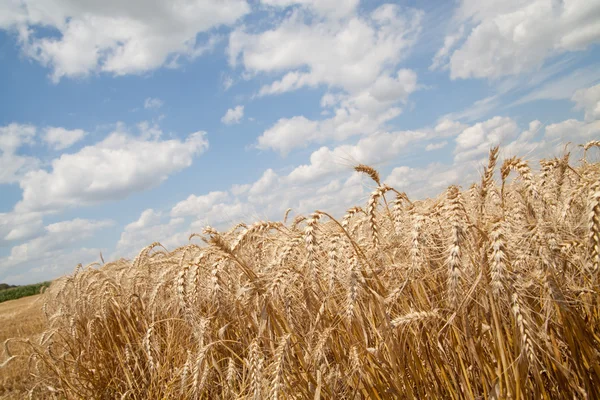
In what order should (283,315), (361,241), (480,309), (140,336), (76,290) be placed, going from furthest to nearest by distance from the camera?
(76,290) < (140,336) < (361,241) < (283,315) < (480,309)

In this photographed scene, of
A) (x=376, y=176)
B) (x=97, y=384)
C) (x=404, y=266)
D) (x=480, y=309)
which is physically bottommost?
(x=97, y=384)

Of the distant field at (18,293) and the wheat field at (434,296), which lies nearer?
the wheat field at (434,296)

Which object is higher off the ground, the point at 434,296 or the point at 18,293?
the point at 18,293

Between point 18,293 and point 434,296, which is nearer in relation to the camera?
point 434,296

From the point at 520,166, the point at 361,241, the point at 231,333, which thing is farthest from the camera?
the point at 231,333

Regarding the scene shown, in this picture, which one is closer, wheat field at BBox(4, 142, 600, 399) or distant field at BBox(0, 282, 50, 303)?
wheat field at BBox(4, 142, 600, 399)

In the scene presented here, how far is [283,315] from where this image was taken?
251 centimetres

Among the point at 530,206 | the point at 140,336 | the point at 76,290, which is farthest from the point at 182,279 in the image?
the point at 76,290

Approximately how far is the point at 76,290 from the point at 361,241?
13.4 ft

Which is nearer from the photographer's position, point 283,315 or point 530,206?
point 530,206

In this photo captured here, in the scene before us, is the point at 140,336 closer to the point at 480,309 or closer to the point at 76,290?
the point at 76,290

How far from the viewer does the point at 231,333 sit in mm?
3643

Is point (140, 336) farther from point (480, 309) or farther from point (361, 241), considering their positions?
point (480, 309)

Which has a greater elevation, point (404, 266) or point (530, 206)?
point (530, 206)
